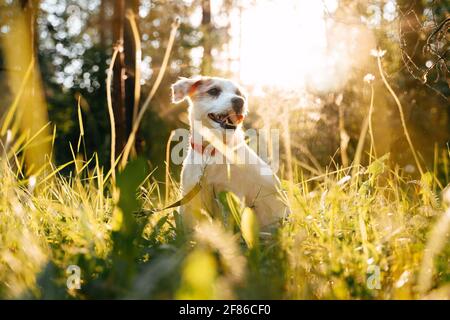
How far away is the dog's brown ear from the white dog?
0.04 ft

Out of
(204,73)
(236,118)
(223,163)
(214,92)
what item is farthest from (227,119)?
(204,73)

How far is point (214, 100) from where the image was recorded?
551cm

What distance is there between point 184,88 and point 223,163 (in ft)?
4.90

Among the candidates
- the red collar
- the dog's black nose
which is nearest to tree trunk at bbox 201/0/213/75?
the dog's black nose

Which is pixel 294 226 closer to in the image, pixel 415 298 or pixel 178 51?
pixel 415 298

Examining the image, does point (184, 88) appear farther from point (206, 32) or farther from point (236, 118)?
point (206, 32)

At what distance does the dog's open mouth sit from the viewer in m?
5.11

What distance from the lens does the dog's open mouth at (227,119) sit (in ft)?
16.8

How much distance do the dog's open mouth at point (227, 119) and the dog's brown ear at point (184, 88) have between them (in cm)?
51

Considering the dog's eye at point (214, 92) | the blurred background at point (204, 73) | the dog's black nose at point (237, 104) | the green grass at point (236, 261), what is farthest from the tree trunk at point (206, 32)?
the green grass at point (236, 261)

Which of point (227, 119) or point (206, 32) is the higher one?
point (206, 32)

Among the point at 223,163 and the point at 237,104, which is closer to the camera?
the point at 223,163

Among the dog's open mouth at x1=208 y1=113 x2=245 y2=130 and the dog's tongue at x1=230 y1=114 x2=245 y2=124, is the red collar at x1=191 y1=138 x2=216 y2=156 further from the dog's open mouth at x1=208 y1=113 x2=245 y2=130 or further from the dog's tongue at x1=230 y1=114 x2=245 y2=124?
the dog's tongue at x1=230 y1=114 x2=245 y2=124
